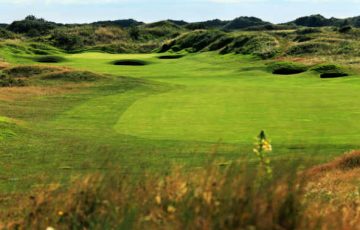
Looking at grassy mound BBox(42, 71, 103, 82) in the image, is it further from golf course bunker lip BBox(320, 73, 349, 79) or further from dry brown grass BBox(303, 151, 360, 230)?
dry brown grass BBox(303, 151, 360, 230)

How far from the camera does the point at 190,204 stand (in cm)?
628

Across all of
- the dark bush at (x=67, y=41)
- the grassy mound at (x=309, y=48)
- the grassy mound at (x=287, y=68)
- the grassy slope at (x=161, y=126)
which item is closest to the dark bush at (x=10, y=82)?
the grassy slope at (x=161, y=126)

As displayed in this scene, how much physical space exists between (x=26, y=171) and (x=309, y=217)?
10443 millimetres

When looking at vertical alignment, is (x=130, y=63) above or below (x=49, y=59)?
below

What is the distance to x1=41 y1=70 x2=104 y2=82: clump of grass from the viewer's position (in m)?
43.9

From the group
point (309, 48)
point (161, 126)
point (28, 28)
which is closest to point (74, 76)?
point (161, 126)

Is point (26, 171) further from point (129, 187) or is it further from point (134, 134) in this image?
point (129, 187)

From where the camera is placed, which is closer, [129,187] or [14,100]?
[129,187]

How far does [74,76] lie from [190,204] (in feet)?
130

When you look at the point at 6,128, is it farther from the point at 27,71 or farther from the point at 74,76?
the point at 27,71

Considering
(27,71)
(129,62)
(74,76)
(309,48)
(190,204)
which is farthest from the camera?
(309,48)

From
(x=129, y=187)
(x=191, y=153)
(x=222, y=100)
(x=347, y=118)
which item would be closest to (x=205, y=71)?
(x=222, y=100)

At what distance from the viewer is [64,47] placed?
356 feet

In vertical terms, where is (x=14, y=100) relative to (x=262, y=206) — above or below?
below
